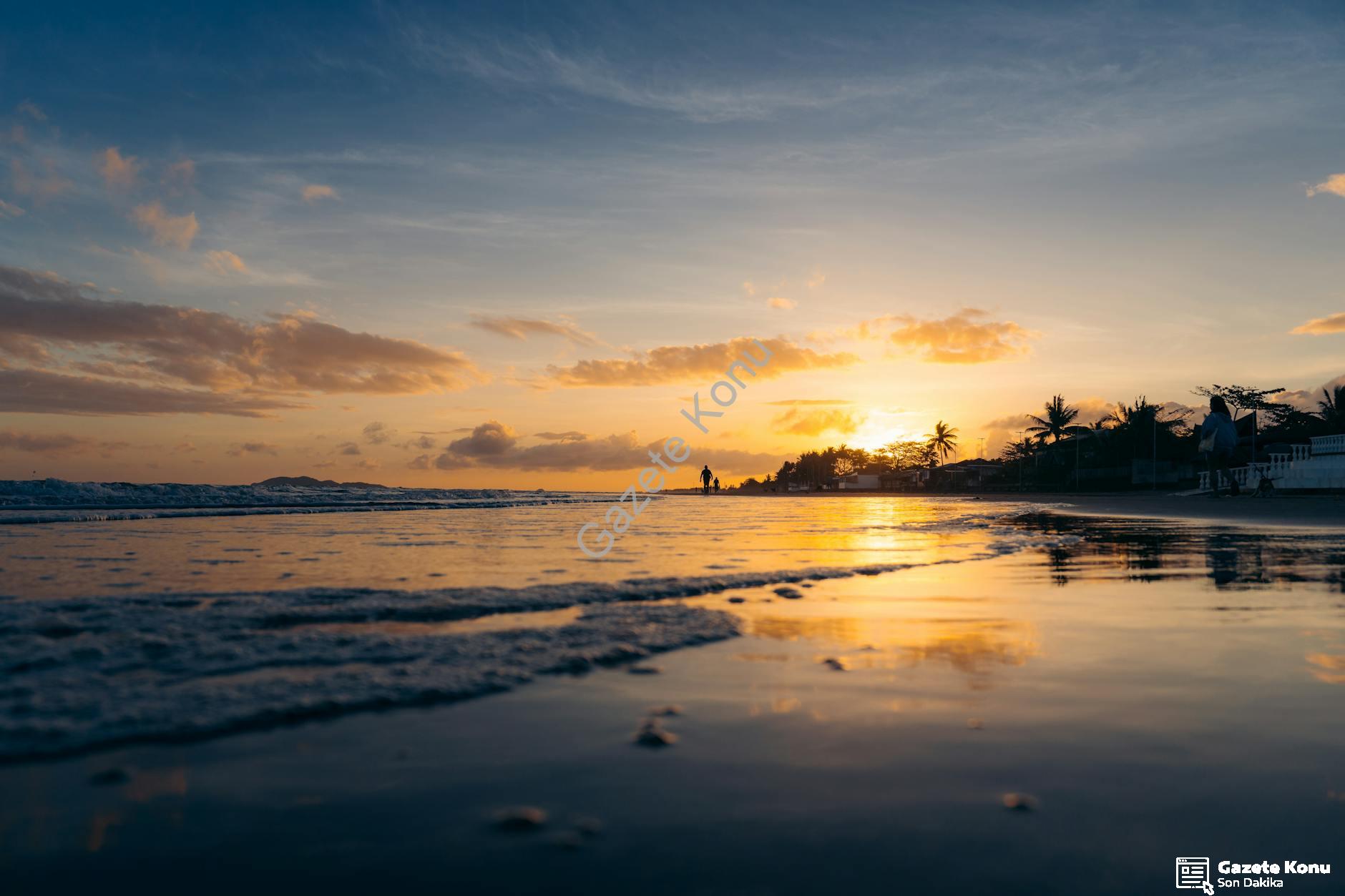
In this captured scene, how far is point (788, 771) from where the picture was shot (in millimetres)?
2656

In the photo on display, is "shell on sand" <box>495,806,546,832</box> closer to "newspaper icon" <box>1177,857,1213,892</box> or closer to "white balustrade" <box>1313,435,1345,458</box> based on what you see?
"newspaper icon" <box>1177,857,1213,892</box>

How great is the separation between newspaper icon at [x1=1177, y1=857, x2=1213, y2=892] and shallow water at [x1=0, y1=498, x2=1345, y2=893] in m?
0.04

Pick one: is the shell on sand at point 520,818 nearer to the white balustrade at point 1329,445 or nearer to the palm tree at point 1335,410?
the white balustrade at point 1329,445

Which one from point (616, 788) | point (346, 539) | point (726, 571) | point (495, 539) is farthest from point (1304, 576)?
point (346, 539)

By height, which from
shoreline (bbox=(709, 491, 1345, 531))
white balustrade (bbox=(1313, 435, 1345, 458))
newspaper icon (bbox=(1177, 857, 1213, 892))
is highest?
white balustrade (bbox=(1313, 435, 1345, 458))

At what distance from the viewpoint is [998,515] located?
23.8 m

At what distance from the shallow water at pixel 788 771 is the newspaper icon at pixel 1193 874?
0.04 m

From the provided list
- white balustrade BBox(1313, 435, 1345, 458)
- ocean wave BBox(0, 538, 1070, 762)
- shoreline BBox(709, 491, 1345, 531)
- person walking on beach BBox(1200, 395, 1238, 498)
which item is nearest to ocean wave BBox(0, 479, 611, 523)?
ocean wave BBox(0, 538, 1070, 762)

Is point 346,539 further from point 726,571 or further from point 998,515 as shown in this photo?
point 998,515

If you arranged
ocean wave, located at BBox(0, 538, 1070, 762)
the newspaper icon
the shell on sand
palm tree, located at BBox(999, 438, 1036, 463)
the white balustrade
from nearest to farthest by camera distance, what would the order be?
the newspaper icon < the shell on sand < ocean wave, located at BBox(0, 538, 1070, 762) < the white balustrade < palm tree, located at BBox(999, 438, 1036, 463)

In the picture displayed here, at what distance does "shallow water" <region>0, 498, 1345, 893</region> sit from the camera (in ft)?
6.72

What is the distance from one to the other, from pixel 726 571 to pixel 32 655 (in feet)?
19.1

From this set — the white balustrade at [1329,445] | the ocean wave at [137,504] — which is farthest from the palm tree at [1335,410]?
the ocean wave at [137,504]

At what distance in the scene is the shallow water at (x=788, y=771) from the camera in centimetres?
205
